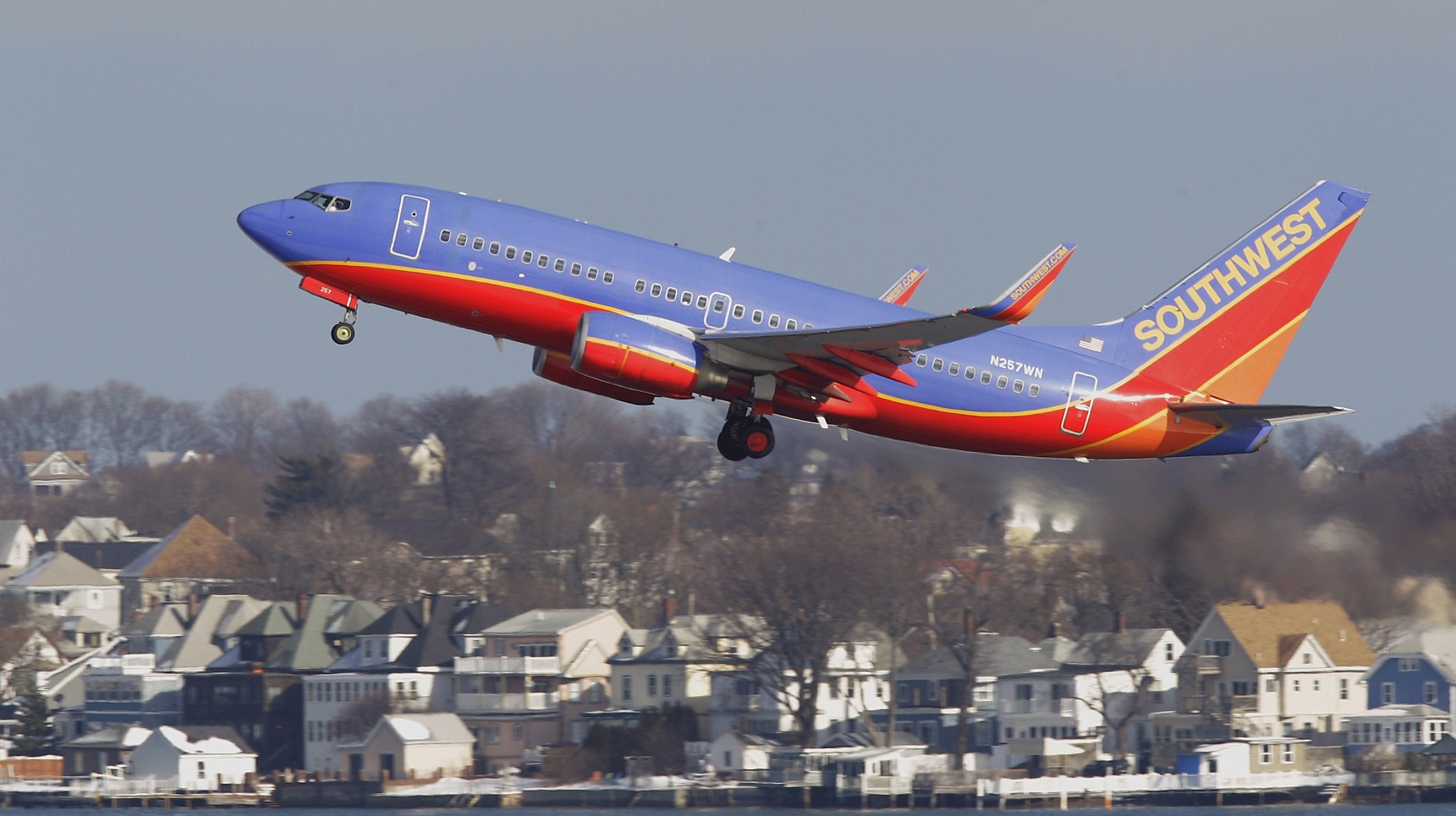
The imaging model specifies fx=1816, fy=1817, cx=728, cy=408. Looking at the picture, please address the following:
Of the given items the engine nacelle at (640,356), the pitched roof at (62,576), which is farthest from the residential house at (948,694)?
the pitched roof at (62,576)

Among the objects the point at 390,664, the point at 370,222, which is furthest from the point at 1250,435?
the point at 390,664

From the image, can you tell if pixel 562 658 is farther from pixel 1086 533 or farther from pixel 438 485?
pixel 438 485

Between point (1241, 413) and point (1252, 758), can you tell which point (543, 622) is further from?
point (1241, 413)

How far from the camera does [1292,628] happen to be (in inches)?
2571

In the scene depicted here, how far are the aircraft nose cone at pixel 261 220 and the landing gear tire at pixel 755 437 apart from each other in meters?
10.6

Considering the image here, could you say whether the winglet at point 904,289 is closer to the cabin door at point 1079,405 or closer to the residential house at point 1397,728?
the cabin door at point 1079,405

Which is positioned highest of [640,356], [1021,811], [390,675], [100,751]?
[640,356]

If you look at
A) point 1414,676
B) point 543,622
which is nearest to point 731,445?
point 1414,676

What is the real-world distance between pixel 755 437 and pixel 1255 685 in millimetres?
49284

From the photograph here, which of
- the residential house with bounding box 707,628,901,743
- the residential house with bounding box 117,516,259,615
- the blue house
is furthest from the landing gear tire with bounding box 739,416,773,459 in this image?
the residential house with bounding box 117,516,259,615

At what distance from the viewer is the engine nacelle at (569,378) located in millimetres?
38594

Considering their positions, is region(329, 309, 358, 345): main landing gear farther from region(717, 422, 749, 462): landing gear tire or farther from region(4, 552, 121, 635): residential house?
region(4, 552, 121, 635): residential house

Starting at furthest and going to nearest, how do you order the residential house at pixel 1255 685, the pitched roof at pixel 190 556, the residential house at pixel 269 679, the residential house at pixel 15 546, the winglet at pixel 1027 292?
the residential house at pixel 15 546 < the pitched roof at pixel 190 556 < the residential house at pixel 269 679 < the residential house at pixel 1255 685 < the winglet at pixel 1027 292

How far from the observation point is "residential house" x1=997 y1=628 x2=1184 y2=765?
84.8m
